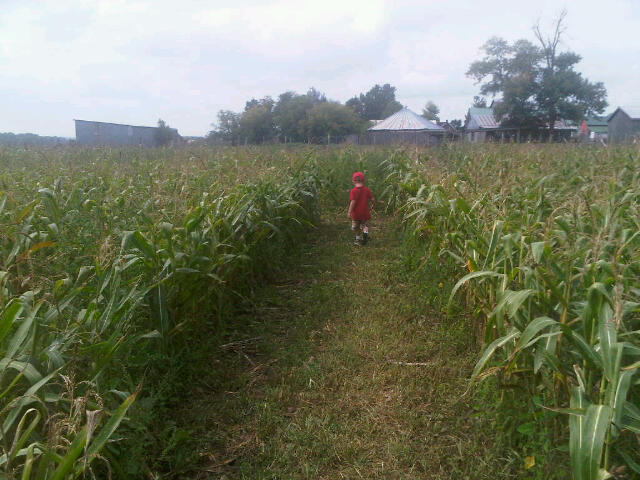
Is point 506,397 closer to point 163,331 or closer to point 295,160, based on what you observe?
point 163,331

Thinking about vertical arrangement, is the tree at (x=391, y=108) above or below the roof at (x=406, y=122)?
above

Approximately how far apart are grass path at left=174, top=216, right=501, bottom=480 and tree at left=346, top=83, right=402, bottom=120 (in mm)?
81050

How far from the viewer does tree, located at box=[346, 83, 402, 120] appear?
81438mm

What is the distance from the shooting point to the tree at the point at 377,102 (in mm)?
81438

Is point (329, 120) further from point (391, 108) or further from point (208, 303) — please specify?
point (391, 108)

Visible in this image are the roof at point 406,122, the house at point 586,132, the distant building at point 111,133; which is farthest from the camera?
the roof at point 406,122

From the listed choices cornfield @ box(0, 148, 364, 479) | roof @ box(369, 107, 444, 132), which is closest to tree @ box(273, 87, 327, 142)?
roof @ box(369, 107, 444, 132)

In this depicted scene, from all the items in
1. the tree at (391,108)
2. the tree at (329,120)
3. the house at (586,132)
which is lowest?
the house at (586,132)

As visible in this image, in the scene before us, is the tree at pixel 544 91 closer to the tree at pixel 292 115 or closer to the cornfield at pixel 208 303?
the tree at pixel 292 115

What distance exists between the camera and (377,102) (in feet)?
279

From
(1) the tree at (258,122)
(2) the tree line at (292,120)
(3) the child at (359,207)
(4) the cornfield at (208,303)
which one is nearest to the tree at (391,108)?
(2) the tree line at (292,120)

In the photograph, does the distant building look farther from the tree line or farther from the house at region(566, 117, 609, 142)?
the house at region(566, 117, 609, 142)

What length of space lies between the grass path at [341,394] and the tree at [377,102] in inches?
3191

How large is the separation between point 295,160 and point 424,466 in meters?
6.42
